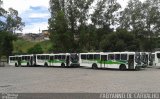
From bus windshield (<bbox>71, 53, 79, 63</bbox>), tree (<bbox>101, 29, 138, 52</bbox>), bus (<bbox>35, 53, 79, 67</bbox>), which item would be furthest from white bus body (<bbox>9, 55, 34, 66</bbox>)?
tree (<bbox>101, 29, 138, 52</bbox>)

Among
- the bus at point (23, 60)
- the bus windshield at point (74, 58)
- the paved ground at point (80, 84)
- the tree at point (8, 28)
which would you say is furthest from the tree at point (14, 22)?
the paved ground at point (80, 84)

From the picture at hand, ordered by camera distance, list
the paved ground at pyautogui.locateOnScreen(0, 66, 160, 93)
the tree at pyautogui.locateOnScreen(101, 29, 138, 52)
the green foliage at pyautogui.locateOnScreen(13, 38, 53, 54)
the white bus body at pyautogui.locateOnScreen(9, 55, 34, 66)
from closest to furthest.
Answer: the paved ground at pyautogui.locateOnScreen(0, 66, 160, 93) < the tree at pyautogui.locateOnScreen(101, 29, 138, 52) < the white bus body at pyautogui.locateOnScreen(9, 55, 34, 66) < the green foliage at pyautogui.locateOnScreen(13, 38, 53, 54)

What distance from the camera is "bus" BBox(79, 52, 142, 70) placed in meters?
44.2

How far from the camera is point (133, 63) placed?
4403cm

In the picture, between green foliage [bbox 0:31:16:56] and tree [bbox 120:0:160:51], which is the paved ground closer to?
tree [bbox 120:0:160:51]

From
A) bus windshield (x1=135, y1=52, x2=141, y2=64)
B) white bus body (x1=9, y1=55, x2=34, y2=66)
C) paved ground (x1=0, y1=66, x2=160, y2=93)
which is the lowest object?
white bus body (x1=9, y1=55, x2=34, y2=66)

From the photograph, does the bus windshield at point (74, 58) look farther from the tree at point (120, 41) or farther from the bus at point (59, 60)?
the tree at point (120, 41)

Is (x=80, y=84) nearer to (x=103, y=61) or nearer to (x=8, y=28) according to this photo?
(x=103, y=61)

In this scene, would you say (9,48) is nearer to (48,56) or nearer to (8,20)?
(8,20)

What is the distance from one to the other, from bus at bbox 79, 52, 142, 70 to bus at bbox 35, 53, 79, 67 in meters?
2.61

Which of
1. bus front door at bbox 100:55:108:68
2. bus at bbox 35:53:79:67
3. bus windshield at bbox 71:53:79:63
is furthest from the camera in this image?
bus at bbox 35:53:79:67

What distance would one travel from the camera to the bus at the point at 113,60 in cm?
4419

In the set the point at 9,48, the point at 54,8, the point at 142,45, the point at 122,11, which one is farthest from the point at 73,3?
the point at 9,48

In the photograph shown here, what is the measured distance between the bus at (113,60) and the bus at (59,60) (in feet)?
8.57
